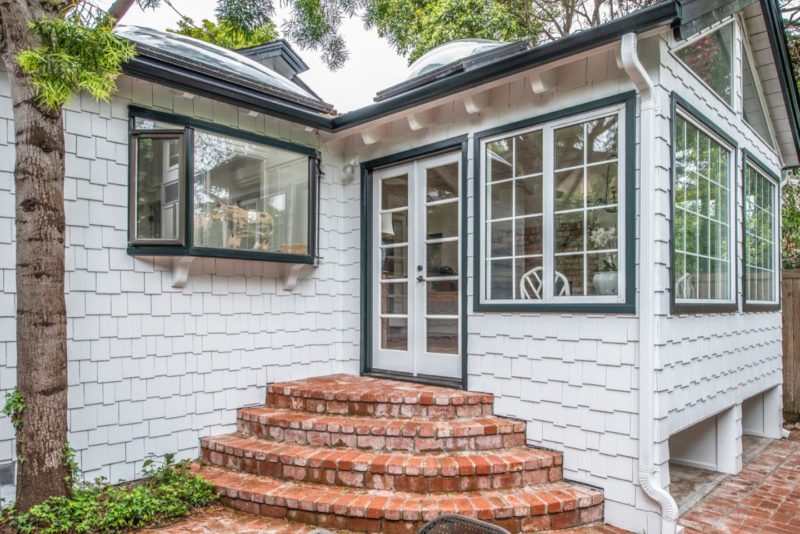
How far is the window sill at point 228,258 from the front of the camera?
149 inches

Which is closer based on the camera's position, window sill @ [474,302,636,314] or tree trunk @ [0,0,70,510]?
tree trunk @ [0,0,70,510]

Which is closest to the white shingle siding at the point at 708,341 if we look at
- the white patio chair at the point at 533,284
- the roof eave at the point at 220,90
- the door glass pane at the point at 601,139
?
the door glass pane at the point at 601,139

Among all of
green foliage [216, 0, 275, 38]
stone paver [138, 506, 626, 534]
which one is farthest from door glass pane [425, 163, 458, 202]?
stone paver [138, 506, 626, 534]

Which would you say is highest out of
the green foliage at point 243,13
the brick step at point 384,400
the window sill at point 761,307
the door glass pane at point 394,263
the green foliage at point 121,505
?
the green foliage at point 243,13

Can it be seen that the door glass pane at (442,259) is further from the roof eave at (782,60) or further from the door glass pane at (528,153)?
the roof eave at (782,60)

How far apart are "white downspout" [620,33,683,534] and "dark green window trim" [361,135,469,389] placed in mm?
1405

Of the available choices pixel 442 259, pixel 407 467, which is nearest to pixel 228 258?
pixel 442 259

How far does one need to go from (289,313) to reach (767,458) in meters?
4.76

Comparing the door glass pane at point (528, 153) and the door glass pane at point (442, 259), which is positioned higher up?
the door glass pane at point (528, 153)

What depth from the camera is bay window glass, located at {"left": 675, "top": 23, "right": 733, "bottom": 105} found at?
12.2 feet

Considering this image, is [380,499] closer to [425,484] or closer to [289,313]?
[425,484]

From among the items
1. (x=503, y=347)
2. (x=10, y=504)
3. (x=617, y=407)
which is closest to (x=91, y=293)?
(x=10, y=504)

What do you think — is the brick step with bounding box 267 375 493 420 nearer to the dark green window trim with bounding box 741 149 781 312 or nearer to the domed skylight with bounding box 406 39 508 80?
the dark green window trim with bounding box 741 149 781 312

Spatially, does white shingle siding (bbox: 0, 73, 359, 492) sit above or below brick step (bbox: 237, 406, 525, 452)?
above
